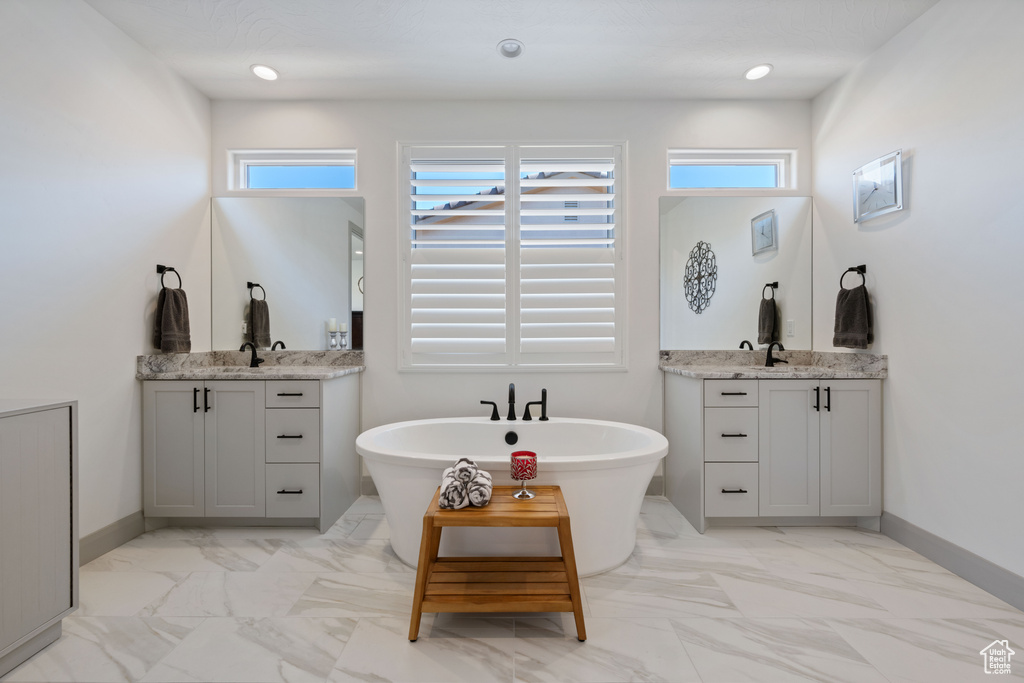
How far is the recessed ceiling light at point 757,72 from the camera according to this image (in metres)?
2.76

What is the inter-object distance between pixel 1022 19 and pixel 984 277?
0.98 metres

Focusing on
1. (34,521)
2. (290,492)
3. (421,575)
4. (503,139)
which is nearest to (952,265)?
(503,139)

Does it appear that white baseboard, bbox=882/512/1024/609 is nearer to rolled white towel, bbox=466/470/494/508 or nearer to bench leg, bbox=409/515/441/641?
rolled white towel, bbox=466/470/494/508

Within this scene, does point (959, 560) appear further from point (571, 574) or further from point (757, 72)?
point (757, 72)

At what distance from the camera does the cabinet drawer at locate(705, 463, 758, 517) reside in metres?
2.60

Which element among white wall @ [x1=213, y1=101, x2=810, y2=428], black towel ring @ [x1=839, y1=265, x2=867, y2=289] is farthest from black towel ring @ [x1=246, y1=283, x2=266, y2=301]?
black towel ring @ [x1=839, y1=265, x2=867, y2=289]

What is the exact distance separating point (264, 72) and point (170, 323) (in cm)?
152

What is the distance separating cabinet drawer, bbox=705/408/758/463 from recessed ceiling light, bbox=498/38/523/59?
2.17 metres

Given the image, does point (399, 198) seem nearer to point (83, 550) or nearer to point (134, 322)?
point (134, 322)

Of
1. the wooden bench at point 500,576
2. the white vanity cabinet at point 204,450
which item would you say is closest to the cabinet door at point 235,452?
the white vanity cabinet at point 204,450

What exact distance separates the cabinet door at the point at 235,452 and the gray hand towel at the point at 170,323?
0.98ft

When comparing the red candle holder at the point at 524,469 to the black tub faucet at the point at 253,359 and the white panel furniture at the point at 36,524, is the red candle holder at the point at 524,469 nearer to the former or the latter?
the white panel furniture at the point at 36,524

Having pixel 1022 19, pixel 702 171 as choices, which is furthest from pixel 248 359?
pixel 1022 19

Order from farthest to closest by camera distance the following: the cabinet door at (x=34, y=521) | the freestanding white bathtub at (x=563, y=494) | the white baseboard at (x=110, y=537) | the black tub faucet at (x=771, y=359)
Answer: the black tub faucet at (x=771, y=359), the white baseboard at (x=110, y=537), the freestanding white bathtub at (x=563, y=494), the cabinet door at (x=34, y=521)
